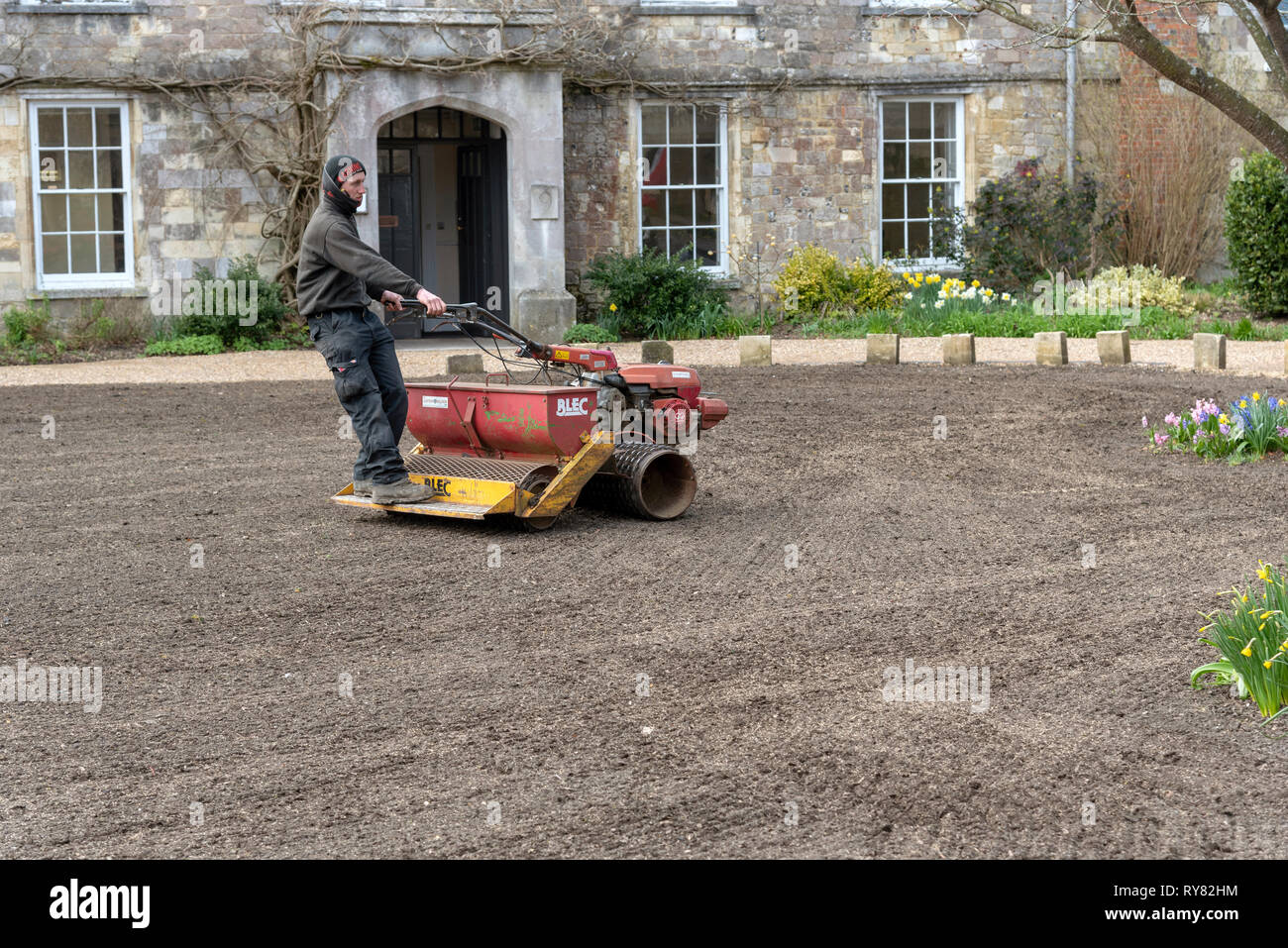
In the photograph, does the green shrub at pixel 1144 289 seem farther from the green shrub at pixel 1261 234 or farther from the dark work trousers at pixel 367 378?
the dark work trousers at pixel 367 378

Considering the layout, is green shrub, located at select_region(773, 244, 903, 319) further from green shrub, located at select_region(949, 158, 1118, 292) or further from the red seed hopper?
the red seed hopper

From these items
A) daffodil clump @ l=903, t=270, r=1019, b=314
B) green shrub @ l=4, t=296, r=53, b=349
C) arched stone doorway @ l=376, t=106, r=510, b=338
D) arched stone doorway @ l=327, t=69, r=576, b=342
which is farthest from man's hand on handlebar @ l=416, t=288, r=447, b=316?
arched stone doorway @ l=376, t=106, r=510, b=338

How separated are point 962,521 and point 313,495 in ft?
12.9

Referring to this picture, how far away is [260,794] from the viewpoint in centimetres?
453

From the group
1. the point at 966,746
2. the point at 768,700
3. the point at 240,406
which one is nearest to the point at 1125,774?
the point at 966,746

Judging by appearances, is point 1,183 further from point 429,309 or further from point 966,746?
point 966,746

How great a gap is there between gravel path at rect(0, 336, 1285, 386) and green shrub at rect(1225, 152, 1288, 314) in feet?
8.21

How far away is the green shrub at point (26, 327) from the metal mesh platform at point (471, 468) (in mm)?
10809

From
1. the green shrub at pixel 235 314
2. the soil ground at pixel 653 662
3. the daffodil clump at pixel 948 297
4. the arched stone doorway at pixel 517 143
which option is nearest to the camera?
the soil ground at pixel 653 662

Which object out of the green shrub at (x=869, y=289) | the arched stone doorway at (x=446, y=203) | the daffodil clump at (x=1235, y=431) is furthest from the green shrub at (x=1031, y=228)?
the daffodil clump at (x=1235, y=431)

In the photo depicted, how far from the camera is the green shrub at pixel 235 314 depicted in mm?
18312

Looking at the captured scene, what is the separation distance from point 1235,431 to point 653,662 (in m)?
5.92

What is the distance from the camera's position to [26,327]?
18094mm

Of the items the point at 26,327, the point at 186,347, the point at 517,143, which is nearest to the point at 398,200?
the point at 517,143
